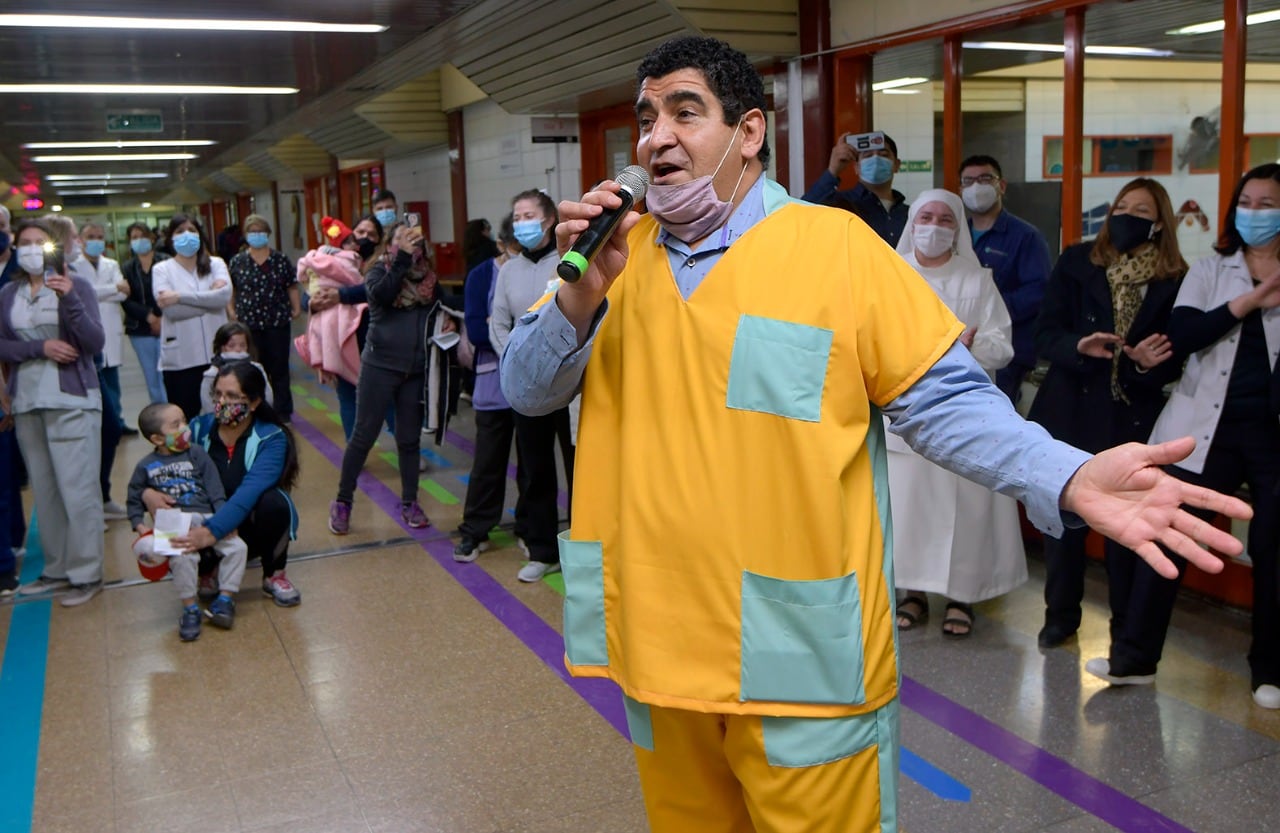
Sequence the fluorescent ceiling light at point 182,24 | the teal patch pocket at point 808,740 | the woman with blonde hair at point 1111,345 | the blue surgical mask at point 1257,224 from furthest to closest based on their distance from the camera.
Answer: the fluorescent ceiling light at point 182,24
the woman with blonde hair at point 1111,345
the blue surgical mask at point 1257,224
the teal patch pocket at point 808,740

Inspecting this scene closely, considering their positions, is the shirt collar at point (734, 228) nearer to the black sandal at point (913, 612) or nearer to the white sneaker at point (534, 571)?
the black sandal at point (913, 612)

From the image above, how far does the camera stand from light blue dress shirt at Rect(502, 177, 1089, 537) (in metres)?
1.65

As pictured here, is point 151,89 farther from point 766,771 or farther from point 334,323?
point 766,771

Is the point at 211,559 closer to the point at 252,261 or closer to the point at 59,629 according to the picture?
the point at 59,629

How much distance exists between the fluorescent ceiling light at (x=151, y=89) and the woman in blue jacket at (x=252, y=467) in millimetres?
6381

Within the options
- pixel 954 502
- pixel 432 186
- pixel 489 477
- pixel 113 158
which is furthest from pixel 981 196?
pixel 113 158

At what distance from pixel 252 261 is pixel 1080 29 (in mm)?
6049

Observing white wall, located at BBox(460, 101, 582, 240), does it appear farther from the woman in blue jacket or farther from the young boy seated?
the young boy seated

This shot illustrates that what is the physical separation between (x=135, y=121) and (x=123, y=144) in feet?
15.9

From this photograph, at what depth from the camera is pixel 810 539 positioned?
173cm

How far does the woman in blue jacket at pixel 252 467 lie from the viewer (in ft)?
15.6

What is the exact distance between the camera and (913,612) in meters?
4.56

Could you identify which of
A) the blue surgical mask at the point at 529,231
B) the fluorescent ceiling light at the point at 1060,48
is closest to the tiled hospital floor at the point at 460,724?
the blue surgical mask at the point at 529,231

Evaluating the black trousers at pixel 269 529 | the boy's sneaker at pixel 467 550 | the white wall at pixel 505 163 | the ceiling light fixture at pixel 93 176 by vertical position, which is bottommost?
the boy's sneaker at pixel 467 550
